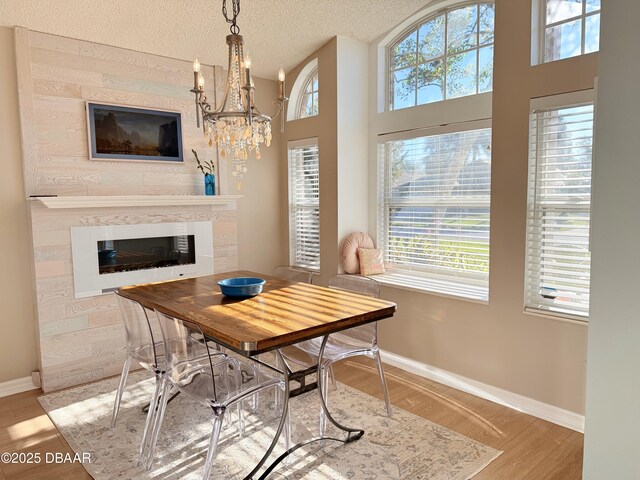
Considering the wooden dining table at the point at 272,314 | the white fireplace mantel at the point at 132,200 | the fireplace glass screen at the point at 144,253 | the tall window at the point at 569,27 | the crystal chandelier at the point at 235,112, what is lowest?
the wooden dining table at the point at 272,314

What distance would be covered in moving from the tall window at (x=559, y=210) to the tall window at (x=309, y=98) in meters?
2.31

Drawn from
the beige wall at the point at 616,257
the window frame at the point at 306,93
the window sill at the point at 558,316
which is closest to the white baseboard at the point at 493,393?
the window sill at the point at 558,316

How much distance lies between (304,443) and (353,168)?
2492 millimetres

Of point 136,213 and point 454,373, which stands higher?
point 136,213

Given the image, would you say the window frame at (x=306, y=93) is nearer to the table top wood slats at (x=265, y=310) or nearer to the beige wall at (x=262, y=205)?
the beige wall at (x=262, y=205)

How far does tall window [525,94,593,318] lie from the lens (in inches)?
110

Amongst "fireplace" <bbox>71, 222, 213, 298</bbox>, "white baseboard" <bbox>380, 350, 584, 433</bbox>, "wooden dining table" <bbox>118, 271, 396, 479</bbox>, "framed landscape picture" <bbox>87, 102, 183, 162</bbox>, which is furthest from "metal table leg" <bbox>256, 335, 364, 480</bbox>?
"framed landscape picture" <bbox>87, 102, 183, 162</bbox>

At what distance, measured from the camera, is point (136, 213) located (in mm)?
→ 3850

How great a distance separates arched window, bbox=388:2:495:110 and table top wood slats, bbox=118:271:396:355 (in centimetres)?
196

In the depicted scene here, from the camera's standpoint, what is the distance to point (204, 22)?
3.64 meters

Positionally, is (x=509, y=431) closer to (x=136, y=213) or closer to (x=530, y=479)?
(x=530, y=479)

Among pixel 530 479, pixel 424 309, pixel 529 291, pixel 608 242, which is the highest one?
pixel 608 242

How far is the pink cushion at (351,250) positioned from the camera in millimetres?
4094

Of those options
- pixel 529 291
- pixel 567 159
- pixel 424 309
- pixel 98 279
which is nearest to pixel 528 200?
pixel 567 159
